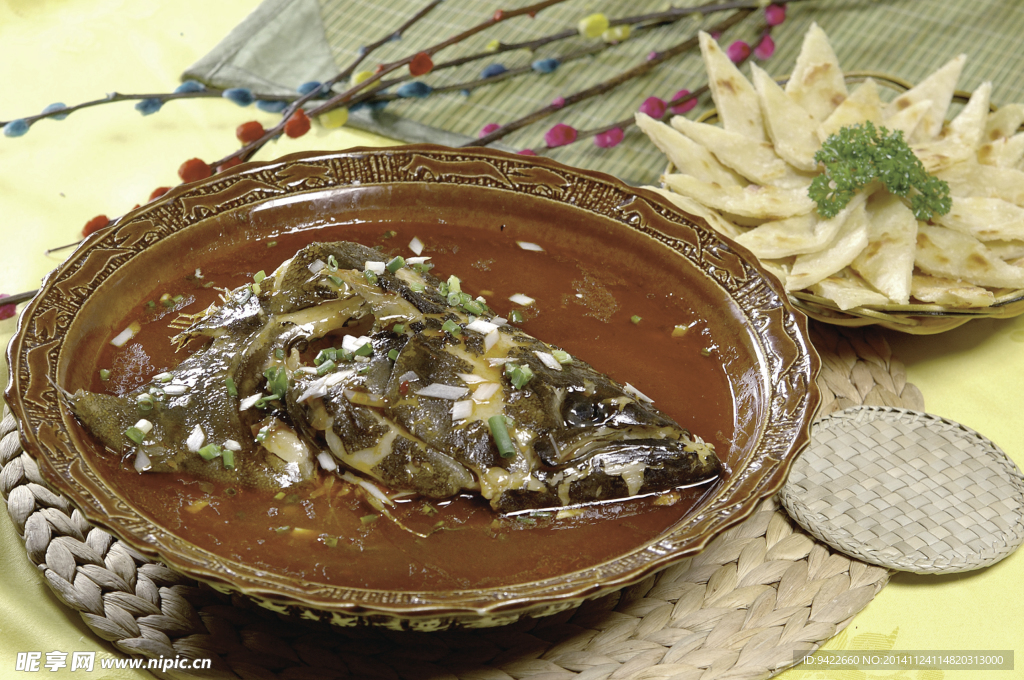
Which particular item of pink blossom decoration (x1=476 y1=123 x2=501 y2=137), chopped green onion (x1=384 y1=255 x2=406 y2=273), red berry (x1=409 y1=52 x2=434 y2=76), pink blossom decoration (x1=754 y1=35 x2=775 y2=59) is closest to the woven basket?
chopped green onion (x1=384 y1=255 x2=406 y2=273)

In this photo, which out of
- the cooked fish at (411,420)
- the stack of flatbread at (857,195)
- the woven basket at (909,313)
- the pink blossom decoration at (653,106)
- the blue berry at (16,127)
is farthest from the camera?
the pink blossom decoration at (653,106)

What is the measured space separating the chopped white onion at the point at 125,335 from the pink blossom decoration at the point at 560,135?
2337 millimetres

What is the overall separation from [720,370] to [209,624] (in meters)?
1.88

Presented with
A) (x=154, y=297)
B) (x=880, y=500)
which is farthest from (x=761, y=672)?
(x=154, y=297)

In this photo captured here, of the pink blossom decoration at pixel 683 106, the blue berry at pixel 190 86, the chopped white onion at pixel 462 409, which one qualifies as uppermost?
the blue berry at pixel 190 86

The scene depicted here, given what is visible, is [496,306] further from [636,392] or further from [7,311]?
[7,311]

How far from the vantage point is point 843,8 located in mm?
5742

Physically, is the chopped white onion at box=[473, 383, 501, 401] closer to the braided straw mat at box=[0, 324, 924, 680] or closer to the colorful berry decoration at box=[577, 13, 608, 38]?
the braided straw mat at box=[0, 324, 924, 680]

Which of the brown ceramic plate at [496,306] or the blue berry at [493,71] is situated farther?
the blue berry at [493,71]

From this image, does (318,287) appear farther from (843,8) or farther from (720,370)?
(843,8)

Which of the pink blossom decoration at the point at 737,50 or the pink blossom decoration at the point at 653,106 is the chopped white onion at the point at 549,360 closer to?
the pink blossom decoration at the point at 653,106

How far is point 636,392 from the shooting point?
303cm

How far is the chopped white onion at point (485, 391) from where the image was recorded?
272 cm

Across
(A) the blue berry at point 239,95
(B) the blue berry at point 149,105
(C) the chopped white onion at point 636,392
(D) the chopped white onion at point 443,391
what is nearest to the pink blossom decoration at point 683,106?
(A) the blue berry at point 239,95
